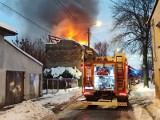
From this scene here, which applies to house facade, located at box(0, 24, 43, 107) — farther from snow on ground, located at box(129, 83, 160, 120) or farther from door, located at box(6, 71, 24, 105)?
snow on ground, located at box(129, 83, 160, 120)

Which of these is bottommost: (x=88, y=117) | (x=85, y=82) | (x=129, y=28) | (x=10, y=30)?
(x=88, y=117)

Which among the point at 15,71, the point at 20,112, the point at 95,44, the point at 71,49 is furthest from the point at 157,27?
the point at 95,44

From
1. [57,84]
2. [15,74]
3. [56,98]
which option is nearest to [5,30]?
[15,74]

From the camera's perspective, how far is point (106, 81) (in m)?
19.6

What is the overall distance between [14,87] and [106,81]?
6039 mm

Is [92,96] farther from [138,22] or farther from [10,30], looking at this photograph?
[138,22]

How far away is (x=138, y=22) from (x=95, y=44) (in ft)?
171

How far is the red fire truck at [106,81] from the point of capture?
Result: 19406 millimetres

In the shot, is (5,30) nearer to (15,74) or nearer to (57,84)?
(15,74)

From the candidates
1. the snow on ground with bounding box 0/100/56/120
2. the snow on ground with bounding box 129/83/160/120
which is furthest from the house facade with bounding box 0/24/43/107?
the snow on ground with bounding box 129/83/160/120

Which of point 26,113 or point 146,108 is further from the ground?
point 26,113

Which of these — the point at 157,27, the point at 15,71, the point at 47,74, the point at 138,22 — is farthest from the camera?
the point at 47,74

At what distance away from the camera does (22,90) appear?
22.9m

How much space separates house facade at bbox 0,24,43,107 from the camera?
764 inches
